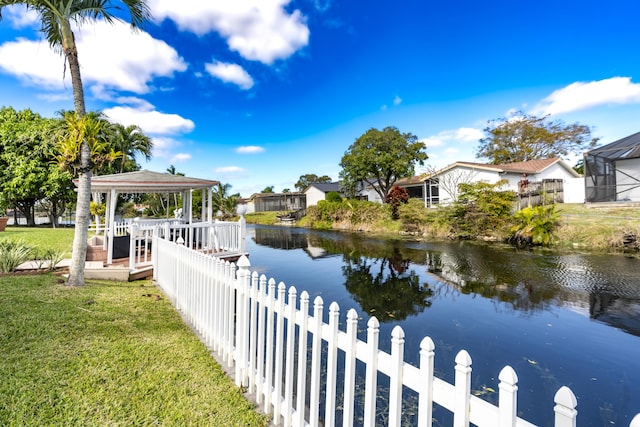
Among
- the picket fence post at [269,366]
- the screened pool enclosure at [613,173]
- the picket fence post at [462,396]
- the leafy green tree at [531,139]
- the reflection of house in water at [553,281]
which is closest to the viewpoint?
the picket fence post at [462,396]

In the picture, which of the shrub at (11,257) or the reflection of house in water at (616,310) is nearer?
the reflection of house in water at (616,310)

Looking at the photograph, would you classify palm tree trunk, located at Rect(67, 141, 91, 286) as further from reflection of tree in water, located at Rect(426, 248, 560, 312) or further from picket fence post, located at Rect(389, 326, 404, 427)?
reflection of tree in water, located at Rect(426, 248, 560, 312)

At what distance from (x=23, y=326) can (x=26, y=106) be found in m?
28.4

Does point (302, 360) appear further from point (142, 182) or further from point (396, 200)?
point (396, 200)

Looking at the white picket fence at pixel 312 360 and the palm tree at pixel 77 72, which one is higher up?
the palm tree at pixel 77 72

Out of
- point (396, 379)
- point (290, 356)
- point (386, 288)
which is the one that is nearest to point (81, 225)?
point (290, 356)

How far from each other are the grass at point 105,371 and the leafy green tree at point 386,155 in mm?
27041

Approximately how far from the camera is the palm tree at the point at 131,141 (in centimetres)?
2161

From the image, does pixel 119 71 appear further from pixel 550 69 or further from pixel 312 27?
pixel 550 69

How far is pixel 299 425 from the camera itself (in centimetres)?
217

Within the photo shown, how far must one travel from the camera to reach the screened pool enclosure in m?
16.5

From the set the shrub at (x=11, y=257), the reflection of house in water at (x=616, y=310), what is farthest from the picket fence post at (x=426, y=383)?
the shrub at (x=11, y=257)

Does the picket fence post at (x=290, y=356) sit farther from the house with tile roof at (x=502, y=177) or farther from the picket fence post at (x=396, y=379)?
the house with tile roof at (x=502, y=177)

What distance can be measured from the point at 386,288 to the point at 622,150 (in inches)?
702
